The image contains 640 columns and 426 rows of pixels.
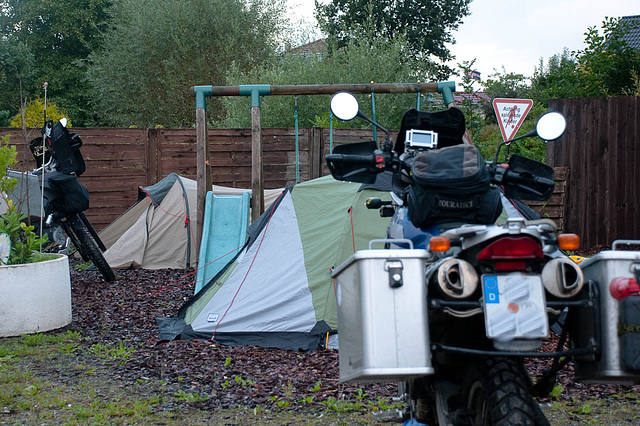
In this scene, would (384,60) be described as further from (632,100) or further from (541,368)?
(541,368)

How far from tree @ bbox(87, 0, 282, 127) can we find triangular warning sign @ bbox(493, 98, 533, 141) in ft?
39.5

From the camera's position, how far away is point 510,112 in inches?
318

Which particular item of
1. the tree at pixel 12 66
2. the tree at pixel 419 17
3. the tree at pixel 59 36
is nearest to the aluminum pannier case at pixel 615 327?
the tree at pixel 419 17

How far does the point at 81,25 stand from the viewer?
27.9 m

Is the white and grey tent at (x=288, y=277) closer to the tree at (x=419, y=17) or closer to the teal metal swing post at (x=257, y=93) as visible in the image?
the teal metal swing post at (x=257, y=93)

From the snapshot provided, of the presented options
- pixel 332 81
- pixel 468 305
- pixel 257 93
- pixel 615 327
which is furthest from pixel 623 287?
pixel 332 81

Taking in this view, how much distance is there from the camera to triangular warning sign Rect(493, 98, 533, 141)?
8055mm

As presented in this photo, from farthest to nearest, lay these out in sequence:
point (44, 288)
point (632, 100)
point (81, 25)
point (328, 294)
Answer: point (81, 25), point (632, 100), point (44, 288), point (328, 294)

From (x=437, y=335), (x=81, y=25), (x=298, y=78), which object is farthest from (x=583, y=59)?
(x=81, y=25)

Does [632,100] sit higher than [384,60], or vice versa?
[384,60]

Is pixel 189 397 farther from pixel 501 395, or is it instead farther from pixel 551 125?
pixel 551 125

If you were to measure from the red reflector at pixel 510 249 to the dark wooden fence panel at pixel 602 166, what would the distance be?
25.4 feet

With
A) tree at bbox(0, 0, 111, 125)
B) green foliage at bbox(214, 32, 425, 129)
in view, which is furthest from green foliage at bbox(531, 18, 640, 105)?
tree at bbox(0, 0, 111, 125)

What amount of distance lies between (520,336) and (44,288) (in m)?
4.71
